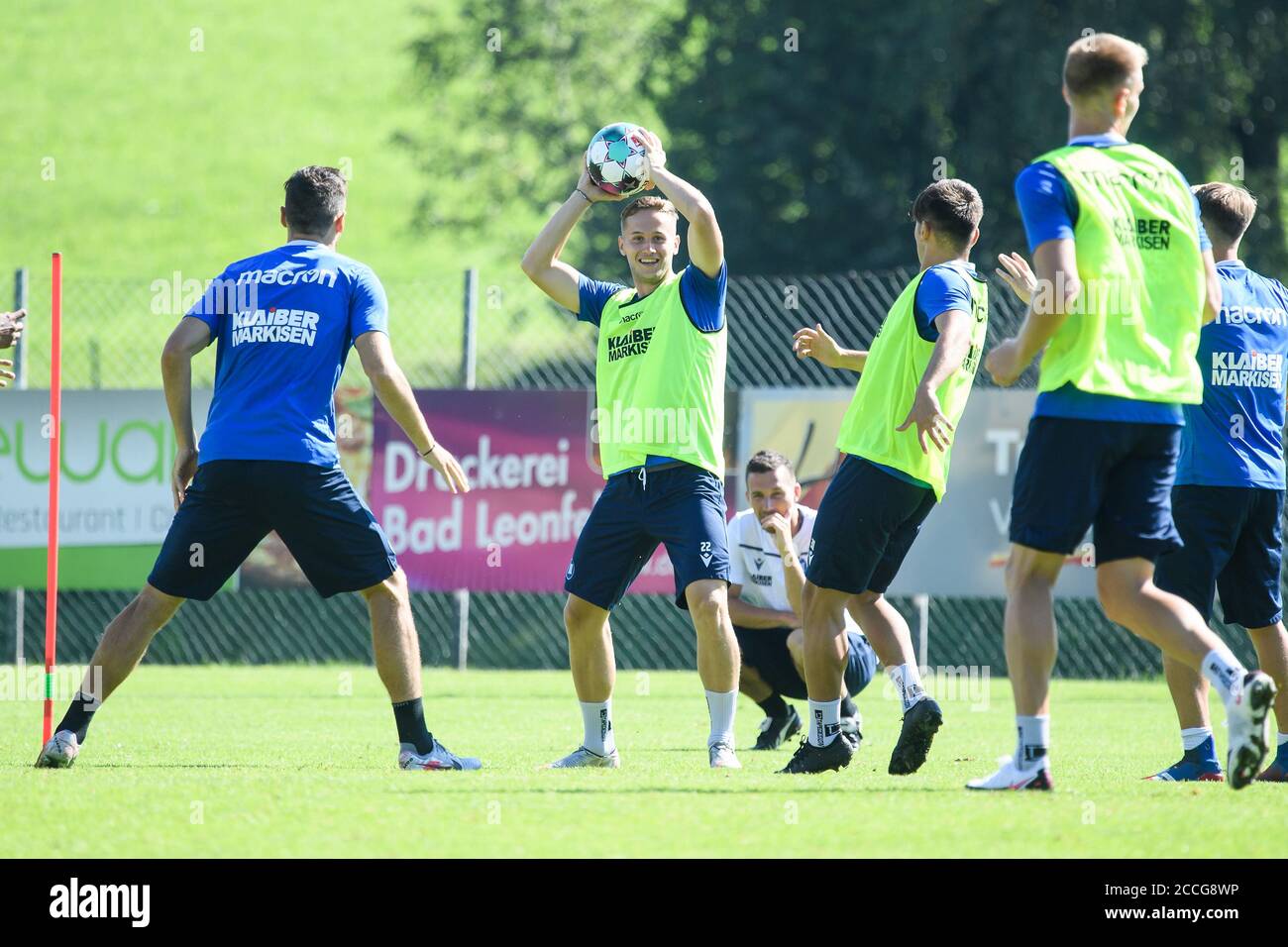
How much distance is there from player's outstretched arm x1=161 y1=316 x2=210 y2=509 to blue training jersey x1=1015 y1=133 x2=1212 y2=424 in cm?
308

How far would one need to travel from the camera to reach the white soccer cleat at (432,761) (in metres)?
6.33

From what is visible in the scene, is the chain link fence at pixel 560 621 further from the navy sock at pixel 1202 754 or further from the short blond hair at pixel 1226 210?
the navy sock at pixel 1202 754

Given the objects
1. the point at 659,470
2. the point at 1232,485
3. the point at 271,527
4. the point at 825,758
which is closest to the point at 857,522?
the point at 825,758

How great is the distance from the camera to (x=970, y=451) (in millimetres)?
12516

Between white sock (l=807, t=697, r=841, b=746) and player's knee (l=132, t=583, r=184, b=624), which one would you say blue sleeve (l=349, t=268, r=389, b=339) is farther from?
white sock (l=807, t=697, r=841, b=746)

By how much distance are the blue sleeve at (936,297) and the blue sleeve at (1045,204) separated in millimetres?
800

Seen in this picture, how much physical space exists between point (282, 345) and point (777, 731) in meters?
3.18

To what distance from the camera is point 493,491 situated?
12945mm

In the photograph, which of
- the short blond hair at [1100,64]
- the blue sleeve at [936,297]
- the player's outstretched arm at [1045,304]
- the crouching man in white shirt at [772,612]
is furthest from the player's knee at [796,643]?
the short blond hair at [1100,64]

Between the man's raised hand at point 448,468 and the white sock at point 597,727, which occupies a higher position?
the man's raised hand at point 448,468

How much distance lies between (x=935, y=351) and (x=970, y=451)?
704 centimetres
